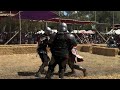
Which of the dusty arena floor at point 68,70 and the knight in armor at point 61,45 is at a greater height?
the knight in armor at point 61,45

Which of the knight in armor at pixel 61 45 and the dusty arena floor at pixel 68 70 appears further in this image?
the dusty arena floor at pixel 68 70

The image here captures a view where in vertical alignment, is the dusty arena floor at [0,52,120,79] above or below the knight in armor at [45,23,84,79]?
below

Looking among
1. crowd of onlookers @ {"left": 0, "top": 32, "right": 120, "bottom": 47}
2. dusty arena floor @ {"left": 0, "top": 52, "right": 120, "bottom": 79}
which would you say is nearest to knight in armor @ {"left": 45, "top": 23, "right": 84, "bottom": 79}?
dusty arena floor @ {"left": 0, "top": 52, "right": 120, "bottom": 79}

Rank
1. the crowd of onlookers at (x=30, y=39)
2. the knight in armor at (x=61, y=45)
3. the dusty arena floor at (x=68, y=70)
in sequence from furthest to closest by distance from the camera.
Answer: the crowd of onlookers at (x=30, y=39)
the dusty arena floor at (x=68, y=70)
the knight in armor at (x=61, y=45)

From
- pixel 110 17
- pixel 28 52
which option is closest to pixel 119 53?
pixel 28 52

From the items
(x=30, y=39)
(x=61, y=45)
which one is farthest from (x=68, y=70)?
(x=30, y=39)

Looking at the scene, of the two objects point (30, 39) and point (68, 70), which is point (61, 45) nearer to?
point (68, 70)

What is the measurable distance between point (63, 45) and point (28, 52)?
14706mm

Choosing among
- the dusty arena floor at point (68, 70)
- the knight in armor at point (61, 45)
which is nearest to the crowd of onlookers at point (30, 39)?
the dusty arena floor at point (68, 70)

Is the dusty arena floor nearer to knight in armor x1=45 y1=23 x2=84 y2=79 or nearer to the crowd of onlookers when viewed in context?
knight in armor x1=45 y1=23 x2=84 y2=79

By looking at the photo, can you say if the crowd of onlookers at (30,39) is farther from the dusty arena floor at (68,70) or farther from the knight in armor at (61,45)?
the knight in armor at (61,45)

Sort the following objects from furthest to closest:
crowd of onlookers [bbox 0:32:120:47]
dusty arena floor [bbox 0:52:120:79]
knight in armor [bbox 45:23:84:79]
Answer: crowd of onlookers [bbox 0:32:120:47] < dusty arena floor [bbox 0:52:120:79] < knight in armor [bbox 45:23:84:79]

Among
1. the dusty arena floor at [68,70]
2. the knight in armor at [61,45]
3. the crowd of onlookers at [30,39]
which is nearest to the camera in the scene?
the knight in armor at [61,45]

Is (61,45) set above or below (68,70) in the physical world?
above
